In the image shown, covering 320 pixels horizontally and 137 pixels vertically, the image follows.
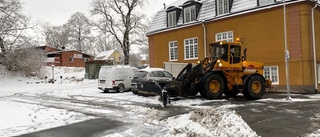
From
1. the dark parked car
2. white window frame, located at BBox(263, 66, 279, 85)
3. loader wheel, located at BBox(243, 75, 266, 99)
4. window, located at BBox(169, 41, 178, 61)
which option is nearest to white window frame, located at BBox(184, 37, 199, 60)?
window, located at BBox(169, 41, 178, 61)

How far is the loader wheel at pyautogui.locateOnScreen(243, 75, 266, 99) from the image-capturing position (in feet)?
47.9

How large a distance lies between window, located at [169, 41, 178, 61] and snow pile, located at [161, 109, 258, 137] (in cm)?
1801

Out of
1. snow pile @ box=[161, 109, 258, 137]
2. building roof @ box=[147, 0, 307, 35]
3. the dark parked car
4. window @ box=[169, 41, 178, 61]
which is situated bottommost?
snow pile @ box=[161, 109, 258, 137]

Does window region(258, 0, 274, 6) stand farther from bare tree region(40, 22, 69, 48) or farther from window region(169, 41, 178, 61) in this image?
bare tree region(40, 22, 69, 48)

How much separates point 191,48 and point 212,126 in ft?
58.8

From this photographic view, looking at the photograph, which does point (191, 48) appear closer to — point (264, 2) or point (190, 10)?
point (190, 10)

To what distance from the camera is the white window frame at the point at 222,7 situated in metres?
21.8

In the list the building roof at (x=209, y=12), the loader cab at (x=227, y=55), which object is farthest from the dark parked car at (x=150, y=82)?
the building roof at (x=209, y=12)

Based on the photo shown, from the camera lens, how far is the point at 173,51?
85.3 ft

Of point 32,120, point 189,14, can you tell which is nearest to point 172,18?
point 189,14

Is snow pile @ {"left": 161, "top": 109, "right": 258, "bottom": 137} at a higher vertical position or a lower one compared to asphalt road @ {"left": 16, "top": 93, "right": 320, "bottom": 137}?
higher

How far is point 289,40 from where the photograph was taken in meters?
18.3

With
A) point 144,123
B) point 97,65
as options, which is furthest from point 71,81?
point 144,123

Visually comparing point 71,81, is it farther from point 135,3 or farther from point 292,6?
point 292,6
